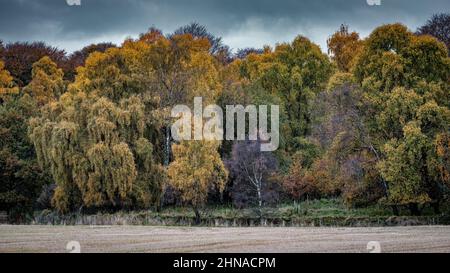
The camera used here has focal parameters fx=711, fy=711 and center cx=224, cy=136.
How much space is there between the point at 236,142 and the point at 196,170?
192 inches

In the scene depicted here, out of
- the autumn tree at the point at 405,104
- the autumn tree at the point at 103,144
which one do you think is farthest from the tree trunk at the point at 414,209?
the autumn tree at the point at 103,144

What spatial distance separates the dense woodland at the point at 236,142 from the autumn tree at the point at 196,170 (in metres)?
0.09

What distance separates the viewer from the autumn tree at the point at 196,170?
4422 centimetres

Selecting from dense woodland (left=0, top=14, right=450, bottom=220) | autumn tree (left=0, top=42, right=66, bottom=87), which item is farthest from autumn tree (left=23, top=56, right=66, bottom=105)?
autumn tree (left=0, top=42, right=66, bottom=87)

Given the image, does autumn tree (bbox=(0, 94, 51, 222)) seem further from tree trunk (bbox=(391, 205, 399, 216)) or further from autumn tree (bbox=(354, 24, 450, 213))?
tree trunk (bbox=(391, 205, 399, 216))

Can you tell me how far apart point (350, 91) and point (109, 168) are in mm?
15853

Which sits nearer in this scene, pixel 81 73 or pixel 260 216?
pixel 260 216

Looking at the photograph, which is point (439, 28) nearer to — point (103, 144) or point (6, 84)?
point (103, 144)

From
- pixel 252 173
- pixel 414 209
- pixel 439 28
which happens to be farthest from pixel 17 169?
pixel 439 28

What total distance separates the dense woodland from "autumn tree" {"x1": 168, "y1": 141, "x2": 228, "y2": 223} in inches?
3.5

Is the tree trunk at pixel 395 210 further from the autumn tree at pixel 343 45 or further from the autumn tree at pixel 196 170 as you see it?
the autumn tree at pixel 343 45

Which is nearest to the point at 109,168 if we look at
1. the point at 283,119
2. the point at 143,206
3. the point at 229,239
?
the point at 143,206

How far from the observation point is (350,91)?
43.1 m
